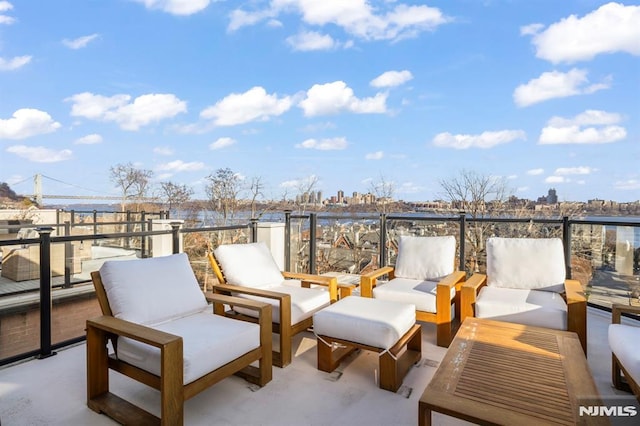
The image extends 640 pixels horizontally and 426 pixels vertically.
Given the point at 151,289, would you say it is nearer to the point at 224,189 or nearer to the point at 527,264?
the point at 527,264

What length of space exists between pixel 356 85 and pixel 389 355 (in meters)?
9.64

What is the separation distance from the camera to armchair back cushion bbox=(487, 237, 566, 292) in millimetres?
3488

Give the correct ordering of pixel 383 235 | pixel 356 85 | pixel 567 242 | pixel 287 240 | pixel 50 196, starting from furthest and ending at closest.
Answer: pixel 50 196 < pixel 356 85 < pixel 287 240 < pixel 383 235 < pixel 567 242

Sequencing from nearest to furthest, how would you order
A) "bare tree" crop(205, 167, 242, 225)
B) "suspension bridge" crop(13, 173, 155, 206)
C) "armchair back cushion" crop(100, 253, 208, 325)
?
1. "armchair back cushion" crop(100, 253, 208, 325)
2. "bare tree" crop(205, 167, 242, 225)
3. "suspension bridge" crop(13, 173, 155, 206)

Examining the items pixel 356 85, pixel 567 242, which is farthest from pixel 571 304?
pixel 356 85

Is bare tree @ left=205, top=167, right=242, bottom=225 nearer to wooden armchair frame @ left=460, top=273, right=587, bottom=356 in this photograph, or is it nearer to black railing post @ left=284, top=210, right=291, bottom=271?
black railing post @ left=284, top=210, right=291, bottom=271

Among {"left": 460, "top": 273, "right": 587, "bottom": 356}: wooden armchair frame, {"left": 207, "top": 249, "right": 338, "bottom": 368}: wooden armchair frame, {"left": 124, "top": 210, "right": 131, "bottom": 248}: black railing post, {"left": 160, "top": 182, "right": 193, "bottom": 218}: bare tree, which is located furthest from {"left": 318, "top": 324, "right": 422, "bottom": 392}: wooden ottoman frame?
{"left": 160, "top": 182, "right": 193, "bottom": 218}: bare tree

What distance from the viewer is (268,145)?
554 inches

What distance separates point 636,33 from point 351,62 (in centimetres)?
631

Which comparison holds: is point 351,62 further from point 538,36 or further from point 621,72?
point 621,72

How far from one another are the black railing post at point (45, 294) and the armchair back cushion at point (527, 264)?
4.14m

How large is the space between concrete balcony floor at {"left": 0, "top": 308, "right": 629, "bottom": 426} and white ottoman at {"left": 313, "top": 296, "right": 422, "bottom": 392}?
79 mm

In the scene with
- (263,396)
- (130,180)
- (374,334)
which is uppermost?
(130,180)

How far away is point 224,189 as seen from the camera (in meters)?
9.87
